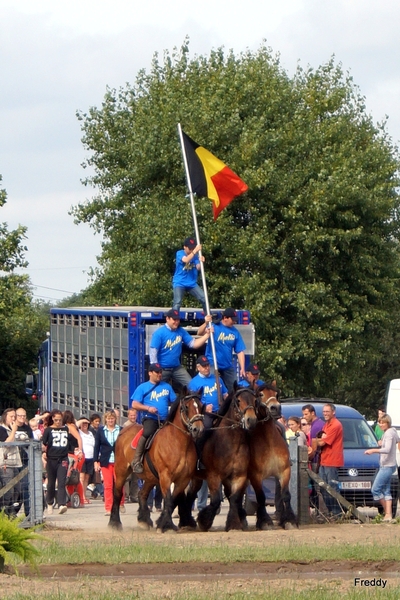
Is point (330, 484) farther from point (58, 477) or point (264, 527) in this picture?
point (58, 477)

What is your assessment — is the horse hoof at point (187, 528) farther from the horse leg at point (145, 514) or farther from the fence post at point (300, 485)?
the fence post at point (300, 485)

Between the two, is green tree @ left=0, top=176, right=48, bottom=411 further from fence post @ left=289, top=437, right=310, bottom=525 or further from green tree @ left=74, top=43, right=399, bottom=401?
fence post @ left=289, top=437, right=310, bottom=525

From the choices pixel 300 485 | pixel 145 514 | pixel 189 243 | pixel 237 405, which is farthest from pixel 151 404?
pixel 189 243

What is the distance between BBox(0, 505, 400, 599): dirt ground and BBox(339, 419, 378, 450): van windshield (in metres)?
4.83

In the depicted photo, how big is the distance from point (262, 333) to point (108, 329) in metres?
11.8

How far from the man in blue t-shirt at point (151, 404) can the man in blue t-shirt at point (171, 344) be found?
43 centimetres

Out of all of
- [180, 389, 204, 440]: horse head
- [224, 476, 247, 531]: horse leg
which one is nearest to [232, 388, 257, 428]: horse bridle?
[180, 389, 204, 440]: horse head

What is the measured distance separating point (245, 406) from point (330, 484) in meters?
2.80

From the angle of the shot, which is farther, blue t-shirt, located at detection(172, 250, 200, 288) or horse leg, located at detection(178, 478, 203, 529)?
blue t-shirt, located at detection(172, 250, 200, 288)

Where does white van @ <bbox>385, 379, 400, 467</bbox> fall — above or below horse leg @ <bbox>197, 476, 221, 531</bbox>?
above

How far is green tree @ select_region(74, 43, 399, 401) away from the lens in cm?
3450

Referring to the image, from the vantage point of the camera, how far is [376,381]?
64.1m

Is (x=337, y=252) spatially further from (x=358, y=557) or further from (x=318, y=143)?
(x=358, y=557)

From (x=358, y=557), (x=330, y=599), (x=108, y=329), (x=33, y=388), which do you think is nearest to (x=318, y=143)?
(x=33, y=388)
